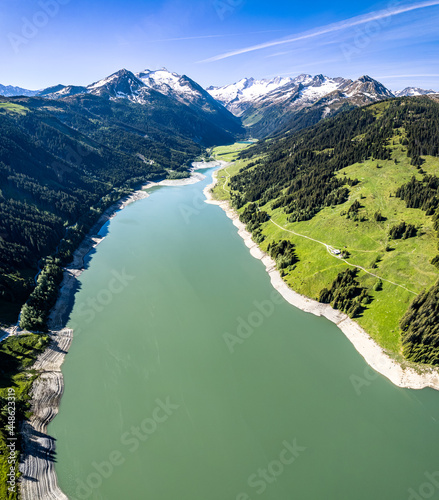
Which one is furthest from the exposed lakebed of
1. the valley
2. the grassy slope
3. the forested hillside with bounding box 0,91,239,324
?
the forested hillside with bounding box 0,91,239,324

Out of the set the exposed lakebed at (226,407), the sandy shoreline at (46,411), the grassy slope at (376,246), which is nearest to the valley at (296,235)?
the grassy slope at (376,246)

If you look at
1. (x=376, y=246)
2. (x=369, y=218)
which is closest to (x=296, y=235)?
(x=369, y=218)

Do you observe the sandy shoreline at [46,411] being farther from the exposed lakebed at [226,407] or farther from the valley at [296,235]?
the valley at [296,235]

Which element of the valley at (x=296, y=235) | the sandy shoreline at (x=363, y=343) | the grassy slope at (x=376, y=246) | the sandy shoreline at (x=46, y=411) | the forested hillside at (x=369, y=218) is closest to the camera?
the sandy shoreline at (x=46, y=411)

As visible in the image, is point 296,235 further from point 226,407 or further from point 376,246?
point 226,407

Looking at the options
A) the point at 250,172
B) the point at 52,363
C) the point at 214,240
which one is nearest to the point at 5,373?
the point at 52,363

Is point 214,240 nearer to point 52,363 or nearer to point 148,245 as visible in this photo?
point 148,245

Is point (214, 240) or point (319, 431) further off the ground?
point (214, 240)
